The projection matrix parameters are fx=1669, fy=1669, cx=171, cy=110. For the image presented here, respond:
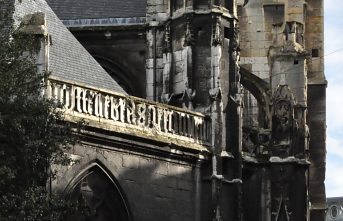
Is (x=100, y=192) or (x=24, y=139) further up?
(x=24, y=139)

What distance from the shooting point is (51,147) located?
26.5 metres

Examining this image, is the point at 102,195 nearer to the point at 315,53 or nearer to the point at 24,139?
the point at 24,139

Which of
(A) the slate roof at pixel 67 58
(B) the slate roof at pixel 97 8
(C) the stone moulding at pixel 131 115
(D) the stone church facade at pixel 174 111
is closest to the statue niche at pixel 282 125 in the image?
(D) the stone church facade at pixel 174 111

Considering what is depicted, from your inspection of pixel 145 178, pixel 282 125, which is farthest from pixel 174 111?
pixel 282 125

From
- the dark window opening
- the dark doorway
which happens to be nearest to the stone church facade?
the dark doorway

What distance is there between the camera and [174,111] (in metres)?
34.3

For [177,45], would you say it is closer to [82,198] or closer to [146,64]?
[146,64]

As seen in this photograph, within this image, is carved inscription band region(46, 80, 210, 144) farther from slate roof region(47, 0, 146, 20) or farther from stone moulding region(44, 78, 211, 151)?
slate roof region(47, 0, 146, 20)

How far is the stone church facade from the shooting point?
3238cm

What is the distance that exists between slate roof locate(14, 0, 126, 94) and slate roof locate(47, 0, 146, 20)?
5.05 metres

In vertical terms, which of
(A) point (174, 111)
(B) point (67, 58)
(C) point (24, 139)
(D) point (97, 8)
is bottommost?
(C) point (24, 139)

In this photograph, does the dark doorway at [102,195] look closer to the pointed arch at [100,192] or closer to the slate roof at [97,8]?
the pointed arch at [100,192]

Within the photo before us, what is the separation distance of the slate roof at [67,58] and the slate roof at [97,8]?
16.6 feet

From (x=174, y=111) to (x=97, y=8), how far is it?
6694mm
